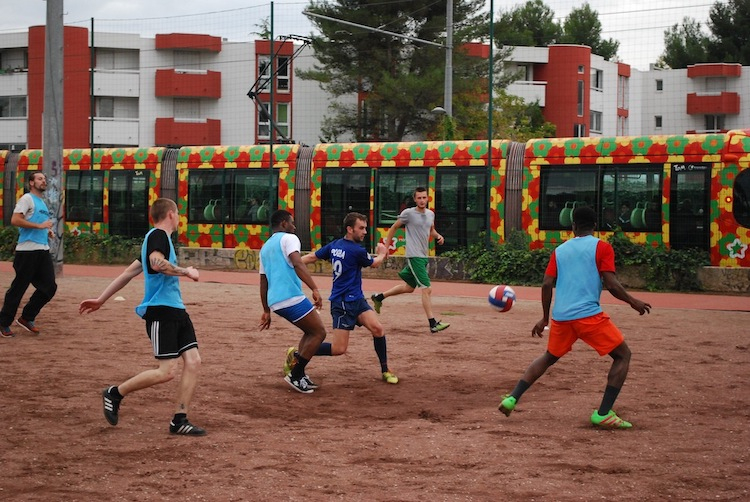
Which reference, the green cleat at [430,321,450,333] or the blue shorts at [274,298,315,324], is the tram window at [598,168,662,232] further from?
the blue shorts at [274,298,315,324]

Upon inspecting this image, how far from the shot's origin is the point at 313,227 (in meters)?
26.2

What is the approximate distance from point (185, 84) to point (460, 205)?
37670mm

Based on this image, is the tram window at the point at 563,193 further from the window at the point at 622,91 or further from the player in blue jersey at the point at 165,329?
the window at the point at 622,91

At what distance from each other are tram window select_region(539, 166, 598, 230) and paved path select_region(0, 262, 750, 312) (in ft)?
5.70

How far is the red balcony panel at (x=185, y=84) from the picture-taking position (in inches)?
2325

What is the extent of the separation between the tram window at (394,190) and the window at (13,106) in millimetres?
40653

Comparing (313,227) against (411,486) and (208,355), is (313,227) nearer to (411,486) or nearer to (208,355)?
(208,355)

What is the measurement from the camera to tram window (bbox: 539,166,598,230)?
74.5 feet

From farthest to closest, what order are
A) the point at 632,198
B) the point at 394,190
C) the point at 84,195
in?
1. the point at 84,195
2. the point at 394,190
3. the point at 632,198

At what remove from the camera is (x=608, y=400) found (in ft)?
28.5

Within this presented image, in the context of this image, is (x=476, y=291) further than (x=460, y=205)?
No

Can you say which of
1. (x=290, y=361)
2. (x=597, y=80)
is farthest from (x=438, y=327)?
(x=597, y=80)

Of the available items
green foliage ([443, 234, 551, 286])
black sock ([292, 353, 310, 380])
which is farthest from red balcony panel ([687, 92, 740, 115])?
black sock ([292, 353, 310, 380])

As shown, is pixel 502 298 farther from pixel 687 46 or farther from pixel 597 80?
pixel 687 46
